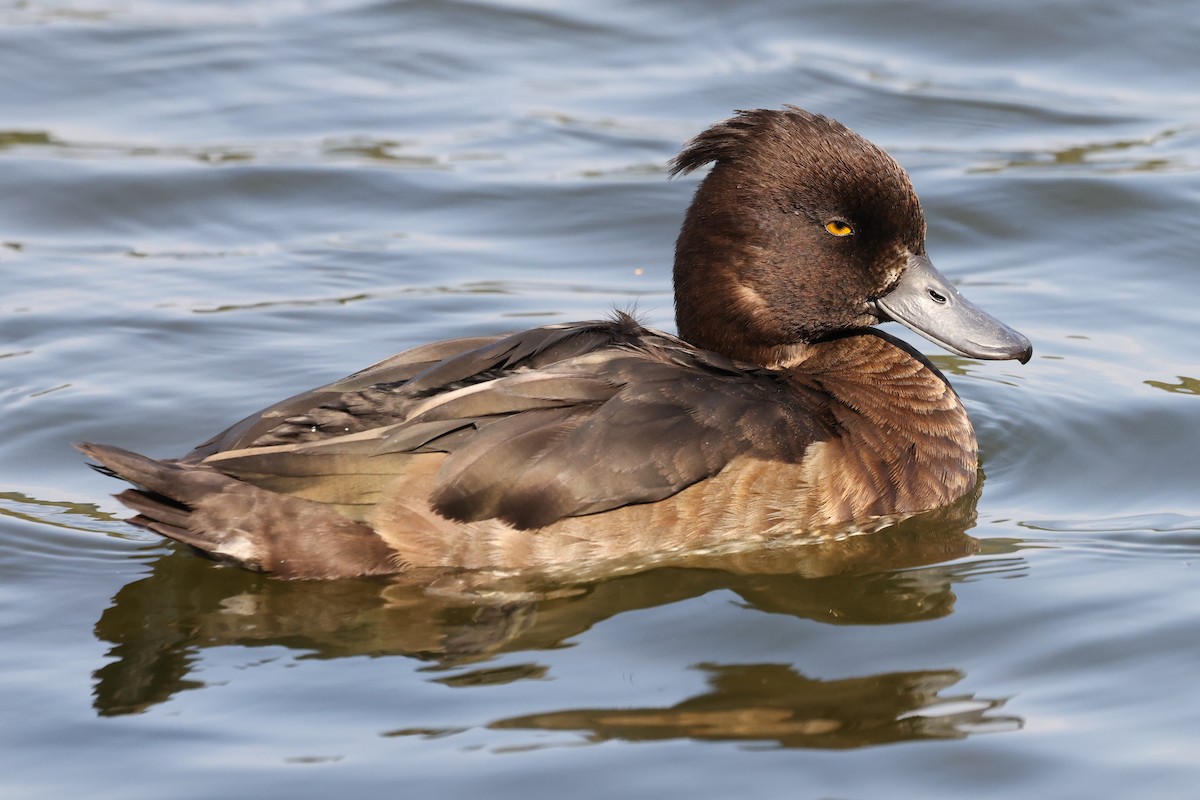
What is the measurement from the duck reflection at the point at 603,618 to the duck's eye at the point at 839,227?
109 centimetres

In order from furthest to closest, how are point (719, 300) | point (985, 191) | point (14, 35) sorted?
point (14, 35)
point (985, 191)
point (719, 300)

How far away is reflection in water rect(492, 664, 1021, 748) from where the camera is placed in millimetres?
4824

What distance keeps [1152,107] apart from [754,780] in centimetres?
773

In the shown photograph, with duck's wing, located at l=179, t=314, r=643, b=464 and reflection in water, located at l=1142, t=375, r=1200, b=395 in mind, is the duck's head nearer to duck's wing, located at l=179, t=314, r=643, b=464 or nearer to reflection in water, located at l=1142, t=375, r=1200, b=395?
duck's wing, located at l=179, t=314, r=643, b=464

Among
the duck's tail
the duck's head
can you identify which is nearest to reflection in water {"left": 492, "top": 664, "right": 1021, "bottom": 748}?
the duck's tail

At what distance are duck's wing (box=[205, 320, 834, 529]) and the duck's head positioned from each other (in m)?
0.54

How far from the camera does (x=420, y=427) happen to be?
18.7 ft

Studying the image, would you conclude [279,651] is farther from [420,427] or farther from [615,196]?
[615,196]

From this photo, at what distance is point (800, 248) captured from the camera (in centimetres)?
651

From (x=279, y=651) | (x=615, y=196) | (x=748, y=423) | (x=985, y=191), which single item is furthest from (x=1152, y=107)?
(x=279, y=651)

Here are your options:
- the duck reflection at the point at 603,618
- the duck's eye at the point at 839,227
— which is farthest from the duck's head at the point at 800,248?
the duck reflection at the point at 603,618

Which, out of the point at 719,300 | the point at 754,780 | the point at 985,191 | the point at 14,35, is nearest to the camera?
the point at 754,780

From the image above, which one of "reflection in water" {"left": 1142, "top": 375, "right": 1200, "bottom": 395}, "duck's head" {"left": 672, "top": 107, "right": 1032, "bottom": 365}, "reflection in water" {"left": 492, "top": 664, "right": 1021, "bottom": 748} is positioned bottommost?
"reflection in water" {"left": 492, "top": 664, "right": 1021, "bottom": 748}

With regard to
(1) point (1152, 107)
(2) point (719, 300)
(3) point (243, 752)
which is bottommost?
(3) point (243, 752)
